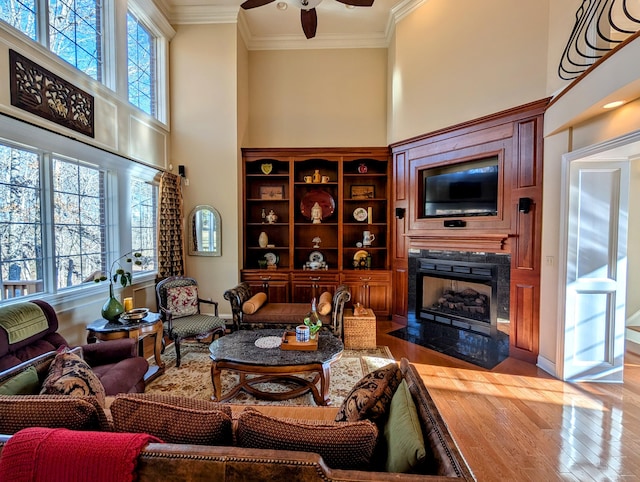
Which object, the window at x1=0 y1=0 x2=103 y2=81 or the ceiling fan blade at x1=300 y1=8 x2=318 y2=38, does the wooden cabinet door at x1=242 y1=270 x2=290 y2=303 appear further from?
the ceiling fan blade at x1=300 y1=8 x2=318 y2=38

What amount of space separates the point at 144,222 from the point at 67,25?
221 cm

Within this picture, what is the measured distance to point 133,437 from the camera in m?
0.99

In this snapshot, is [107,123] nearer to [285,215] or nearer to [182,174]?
[182,174]

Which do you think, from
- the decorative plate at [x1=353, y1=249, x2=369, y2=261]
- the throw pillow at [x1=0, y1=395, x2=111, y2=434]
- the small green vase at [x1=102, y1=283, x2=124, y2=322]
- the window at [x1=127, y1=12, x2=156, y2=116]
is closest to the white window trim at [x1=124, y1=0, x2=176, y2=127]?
the window at [x1=127, y1=12, x2=156, y2=116]

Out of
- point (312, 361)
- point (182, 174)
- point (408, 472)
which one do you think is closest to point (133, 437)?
point (408, 472)

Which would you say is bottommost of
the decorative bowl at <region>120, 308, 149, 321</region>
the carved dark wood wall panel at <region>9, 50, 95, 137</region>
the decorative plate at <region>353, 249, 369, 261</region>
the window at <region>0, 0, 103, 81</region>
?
the decorative bowl at <region>120, 308, 149, 321</region>

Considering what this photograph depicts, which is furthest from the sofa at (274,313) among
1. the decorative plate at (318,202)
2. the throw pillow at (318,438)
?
the throw pillow at (318,438)

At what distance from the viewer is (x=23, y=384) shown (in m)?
1.46

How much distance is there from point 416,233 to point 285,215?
2.20 metres

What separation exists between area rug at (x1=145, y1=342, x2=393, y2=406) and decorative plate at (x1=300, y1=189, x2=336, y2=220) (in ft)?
7.75

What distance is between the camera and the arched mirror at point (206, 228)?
4.59m

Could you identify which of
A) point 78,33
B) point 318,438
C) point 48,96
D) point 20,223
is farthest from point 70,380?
point 78,33

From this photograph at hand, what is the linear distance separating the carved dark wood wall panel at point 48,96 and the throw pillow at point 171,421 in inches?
105

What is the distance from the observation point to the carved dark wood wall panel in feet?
7.75
